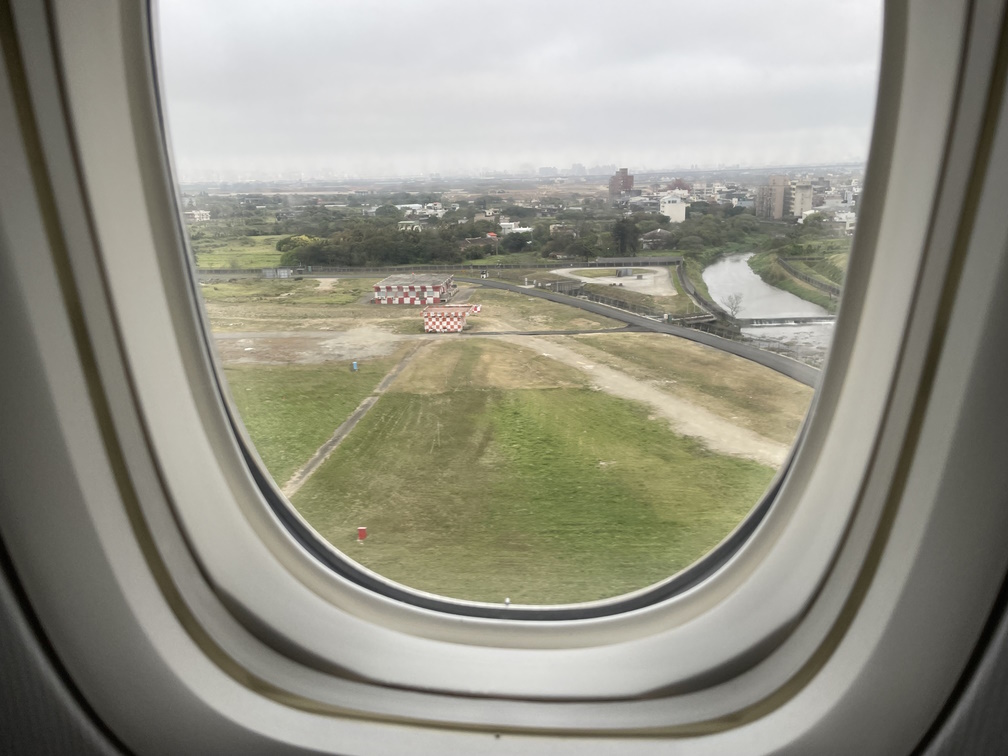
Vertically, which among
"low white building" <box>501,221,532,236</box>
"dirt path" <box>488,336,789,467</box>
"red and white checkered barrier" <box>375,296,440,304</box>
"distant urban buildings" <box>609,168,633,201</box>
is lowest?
"dirt path" <box>488,336,789,467</box>

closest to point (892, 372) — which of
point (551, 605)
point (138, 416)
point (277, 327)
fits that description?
point (551, 605)

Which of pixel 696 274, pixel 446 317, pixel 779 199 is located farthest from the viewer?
pixel 446 317

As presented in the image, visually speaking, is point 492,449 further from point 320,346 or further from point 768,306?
point 768,306

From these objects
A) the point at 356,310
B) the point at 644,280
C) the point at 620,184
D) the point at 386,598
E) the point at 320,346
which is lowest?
the point at 386,598

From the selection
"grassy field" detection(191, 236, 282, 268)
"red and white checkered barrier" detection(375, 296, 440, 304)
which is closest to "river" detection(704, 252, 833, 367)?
"red and white checkered barrier" detection(375, 296, 440, 304)

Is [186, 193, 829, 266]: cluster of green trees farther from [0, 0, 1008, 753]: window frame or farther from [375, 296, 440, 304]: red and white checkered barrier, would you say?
[0, 0, 1008, 753]: window frame

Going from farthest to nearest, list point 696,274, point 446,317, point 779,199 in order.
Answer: point 446,317
point 696,274
point 779,199

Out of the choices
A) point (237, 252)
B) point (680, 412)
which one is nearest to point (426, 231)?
point (237, 252)
